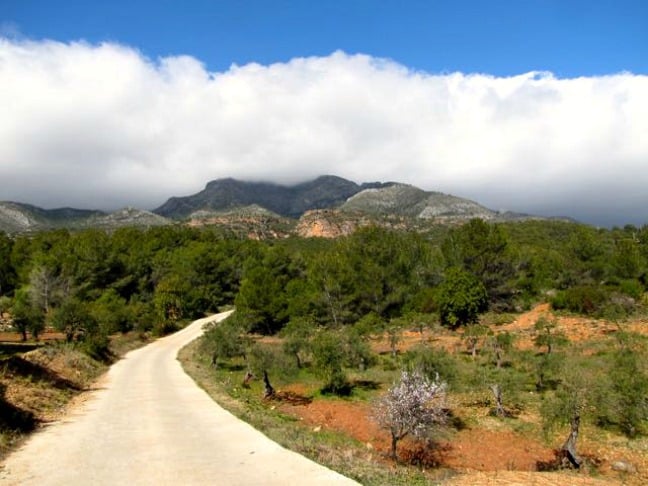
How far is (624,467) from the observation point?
1593 centimetres

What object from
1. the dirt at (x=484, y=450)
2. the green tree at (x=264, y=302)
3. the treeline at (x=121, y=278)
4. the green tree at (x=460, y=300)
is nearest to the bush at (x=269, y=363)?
the dirt at (x=484, y=450)

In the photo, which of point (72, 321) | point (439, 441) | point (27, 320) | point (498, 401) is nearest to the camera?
point (439, 441)

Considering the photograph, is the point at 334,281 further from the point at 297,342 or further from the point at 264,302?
the point at 297,342

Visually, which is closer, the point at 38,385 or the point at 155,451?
the point at 155,451

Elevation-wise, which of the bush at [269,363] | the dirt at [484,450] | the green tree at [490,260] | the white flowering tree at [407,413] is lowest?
the dirt at [484,450]

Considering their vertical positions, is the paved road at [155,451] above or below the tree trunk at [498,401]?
above

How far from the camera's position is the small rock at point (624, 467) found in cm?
1577

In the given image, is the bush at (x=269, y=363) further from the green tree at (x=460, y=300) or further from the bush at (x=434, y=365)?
the green tree at (x=460, y=300)

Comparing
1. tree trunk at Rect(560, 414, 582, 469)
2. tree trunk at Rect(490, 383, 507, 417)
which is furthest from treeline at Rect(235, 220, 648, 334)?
tree trunk at Rect(560, 414, 582, 469)

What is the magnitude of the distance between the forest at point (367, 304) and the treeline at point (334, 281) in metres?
0.20

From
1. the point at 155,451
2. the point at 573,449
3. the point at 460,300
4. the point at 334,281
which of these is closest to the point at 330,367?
the point at 573,449

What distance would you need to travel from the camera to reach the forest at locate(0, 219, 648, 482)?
27.2m

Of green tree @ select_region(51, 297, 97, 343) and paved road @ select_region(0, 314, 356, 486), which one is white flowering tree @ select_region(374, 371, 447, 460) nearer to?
paved road @ select_region(0, 314, 356, 486)

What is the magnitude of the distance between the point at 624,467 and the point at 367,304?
47248mm
